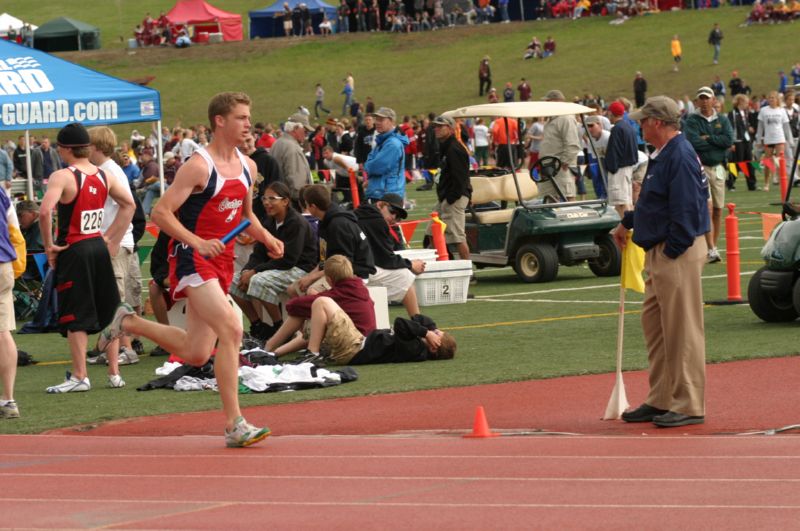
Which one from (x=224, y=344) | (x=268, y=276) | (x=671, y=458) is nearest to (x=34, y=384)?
(x=268, y=276)

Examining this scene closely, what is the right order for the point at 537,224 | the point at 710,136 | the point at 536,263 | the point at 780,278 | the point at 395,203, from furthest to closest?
1. the point at 536,263
2. the point at 710,136
3. the point at 537,224
4. the point at 395,203
5. the point at 780,278

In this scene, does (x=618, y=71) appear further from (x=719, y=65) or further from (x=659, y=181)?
(x=659, y=181)

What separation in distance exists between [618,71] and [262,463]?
6301 cm

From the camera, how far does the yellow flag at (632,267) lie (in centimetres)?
1004

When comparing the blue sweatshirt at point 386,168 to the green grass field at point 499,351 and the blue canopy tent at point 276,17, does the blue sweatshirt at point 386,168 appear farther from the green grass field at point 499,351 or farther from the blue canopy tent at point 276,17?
the blue canopy tent at point 276,17

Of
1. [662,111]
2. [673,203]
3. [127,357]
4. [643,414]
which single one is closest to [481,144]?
[127,357]

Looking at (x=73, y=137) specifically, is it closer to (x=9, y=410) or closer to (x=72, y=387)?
(x=72, y=387)

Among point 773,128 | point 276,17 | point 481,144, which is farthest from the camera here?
point 276,17

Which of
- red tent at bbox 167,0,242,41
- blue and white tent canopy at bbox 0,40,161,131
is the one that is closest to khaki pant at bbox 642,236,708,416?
blue and white tent canopy at bbox 0,40,161,131

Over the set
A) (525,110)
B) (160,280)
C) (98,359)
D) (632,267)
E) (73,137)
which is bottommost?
(98,359)

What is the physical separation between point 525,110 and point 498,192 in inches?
50.5

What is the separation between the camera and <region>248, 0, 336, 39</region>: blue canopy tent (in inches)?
3339

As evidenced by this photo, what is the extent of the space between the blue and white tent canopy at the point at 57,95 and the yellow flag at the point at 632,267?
1205cm

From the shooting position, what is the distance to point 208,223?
8.87 meters
